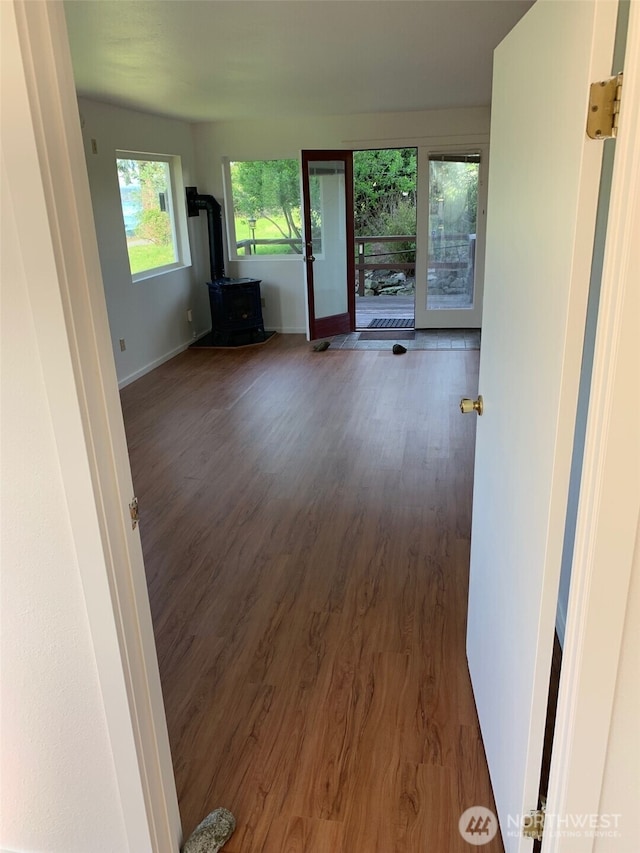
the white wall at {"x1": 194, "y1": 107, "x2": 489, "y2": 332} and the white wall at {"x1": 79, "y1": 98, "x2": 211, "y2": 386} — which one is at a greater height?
the white wall at {"x1": 194, "y1": 107, "x2": 489, "y2": 332}

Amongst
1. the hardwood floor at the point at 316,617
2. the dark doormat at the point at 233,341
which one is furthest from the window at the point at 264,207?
the hardwood floor at the point at 316,617

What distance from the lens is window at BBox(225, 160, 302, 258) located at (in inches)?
279

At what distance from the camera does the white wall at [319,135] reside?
6.64m

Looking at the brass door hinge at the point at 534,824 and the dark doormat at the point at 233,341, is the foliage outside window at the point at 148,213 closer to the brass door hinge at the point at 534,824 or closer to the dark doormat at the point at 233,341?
the dark doormat at the point at 233,341

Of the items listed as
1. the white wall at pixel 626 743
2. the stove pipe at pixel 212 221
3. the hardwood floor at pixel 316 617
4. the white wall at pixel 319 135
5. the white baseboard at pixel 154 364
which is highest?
the white wall at pixel 319 135

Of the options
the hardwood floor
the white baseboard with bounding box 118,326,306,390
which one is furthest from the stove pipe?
the hardwood floor

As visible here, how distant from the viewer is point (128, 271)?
18.7 feet

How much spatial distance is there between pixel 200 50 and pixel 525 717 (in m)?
3.74

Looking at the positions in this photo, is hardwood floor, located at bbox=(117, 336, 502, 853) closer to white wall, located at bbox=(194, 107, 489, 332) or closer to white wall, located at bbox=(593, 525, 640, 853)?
white wall, located at bbox=(593, 525, 640, 853)

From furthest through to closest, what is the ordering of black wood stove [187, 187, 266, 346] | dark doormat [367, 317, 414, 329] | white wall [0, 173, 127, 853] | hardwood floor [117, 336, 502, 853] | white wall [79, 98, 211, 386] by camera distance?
dark doormat [367, 317, 414, 329], black wood stove [187, 187, 266, 346], white wall [79, 98, 211, 386], hardwood floor [117, 336, 502, 853], white wall [0, 173, 127, 853]

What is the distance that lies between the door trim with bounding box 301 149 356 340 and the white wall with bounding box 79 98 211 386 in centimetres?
132

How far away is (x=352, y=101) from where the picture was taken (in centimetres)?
572

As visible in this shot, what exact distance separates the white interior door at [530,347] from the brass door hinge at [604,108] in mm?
15

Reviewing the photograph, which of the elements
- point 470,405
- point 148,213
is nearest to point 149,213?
point 148,213
